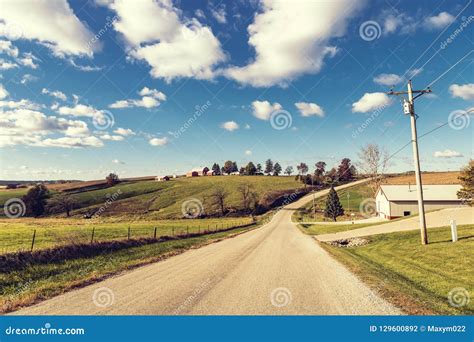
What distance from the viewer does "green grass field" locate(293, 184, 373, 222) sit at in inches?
2675

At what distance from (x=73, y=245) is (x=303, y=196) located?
10396 cm

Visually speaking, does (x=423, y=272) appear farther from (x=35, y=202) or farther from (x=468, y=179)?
(x=35, y=202)

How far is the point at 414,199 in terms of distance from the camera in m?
52.6

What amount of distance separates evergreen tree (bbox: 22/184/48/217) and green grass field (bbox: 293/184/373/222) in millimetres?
67107

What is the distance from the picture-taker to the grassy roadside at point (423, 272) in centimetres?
768

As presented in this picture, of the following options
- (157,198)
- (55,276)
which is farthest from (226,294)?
(157,198)

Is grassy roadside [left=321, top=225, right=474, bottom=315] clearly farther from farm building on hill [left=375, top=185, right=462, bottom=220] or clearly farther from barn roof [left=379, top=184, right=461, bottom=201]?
barn roof [left=379, top=184, right=461, bottom=201]

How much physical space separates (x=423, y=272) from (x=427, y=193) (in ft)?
165

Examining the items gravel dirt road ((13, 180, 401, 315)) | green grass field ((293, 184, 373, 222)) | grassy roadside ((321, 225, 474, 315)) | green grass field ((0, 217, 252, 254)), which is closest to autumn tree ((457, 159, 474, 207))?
grassy roadside ((321, 225, 474, 315))

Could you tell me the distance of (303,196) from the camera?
115 m
